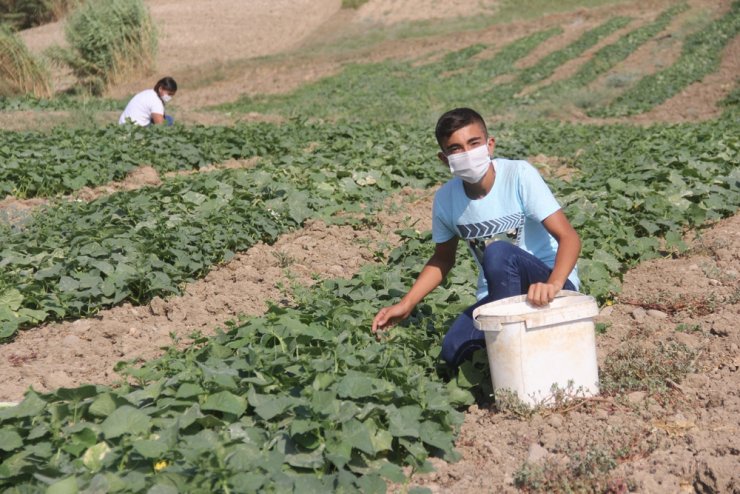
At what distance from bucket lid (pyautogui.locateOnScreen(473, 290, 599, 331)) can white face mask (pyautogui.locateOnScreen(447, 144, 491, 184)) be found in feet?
1.95

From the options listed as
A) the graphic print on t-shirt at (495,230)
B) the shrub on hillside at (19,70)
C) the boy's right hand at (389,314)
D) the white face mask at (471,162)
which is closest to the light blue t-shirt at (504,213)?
the graphic print on t-shirt at (495,230)

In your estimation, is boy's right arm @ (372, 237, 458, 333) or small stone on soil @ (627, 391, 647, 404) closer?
small stone on soil @ (627, 391, 647, 404)

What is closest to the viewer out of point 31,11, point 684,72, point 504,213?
point 504,213

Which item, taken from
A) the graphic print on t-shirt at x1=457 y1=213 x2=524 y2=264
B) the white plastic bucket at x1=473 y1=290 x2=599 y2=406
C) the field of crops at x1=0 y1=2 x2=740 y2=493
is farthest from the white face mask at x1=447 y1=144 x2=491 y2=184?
the field of crops at x1=0 y1=2 x2=740 y2=493

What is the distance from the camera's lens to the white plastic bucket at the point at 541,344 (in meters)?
3.34

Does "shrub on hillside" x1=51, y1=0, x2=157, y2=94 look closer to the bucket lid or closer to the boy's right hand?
the boy's right hand

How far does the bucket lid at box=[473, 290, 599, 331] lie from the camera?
332cm

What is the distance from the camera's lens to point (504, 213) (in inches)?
146

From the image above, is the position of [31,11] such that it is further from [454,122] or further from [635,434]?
[635,434]

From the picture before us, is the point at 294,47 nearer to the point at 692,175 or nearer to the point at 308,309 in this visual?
the point at 692,175

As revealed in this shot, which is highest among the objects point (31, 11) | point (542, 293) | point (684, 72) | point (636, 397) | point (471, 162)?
point (31, 11)

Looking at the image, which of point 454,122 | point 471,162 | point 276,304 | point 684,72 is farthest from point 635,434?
point 684,72

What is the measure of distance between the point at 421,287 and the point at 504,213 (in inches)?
20.6

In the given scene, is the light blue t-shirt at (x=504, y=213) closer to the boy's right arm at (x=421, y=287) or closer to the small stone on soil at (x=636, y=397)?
the boy's right arm at (x=421, y=287)
